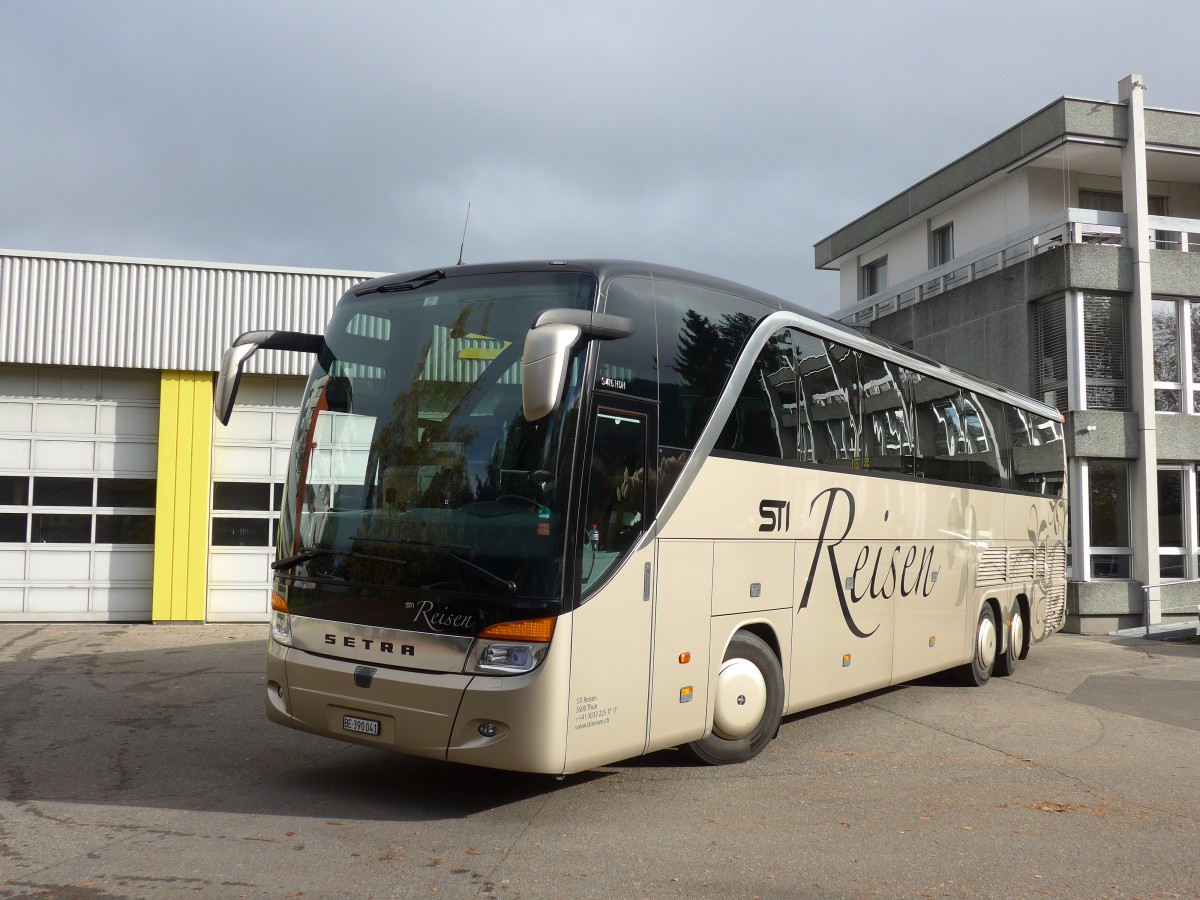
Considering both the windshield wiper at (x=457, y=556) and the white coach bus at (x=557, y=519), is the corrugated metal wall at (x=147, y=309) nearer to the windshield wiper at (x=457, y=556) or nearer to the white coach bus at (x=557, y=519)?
the white coach bus at (x=557, y=519)

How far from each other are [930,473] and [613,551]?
5265 millimetres

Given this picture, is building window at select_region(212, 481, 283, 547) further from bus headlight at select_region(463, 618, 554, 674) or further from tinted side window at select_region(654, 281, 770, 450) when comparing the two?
bus headlight at select_region(463, 618, 554, 674)

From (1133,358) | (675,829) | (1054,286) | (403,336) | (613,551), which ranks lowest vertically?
(675,829)

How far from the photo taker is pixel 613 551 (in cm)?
625

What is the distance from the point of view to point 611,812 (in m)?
6.29

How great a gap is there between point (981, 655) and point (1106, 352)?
938 cm

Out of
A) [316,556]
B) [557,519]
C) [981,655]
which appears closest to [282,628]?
[316,556]

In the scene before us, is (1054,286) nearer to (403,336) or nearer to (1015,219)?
(1015,219)

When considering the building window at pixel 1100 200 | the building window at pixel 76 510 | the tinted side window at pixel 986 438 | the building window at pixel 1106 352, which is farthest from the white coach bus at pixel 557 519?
the building window at pixel 1100 200

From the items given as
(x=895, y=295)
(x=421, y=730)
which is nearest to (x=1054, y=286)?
(x=895, y=295)

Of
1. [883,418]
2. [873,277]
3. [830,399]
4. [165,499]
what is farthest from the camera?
[873,277]

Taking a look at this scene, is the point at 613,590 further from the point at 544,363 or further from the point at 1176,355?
the point at 1176,355

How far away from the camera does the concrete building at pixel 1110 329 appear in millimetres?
18641

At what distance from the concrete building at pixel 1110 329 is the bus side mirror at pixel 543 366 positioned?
1552 centimetres
